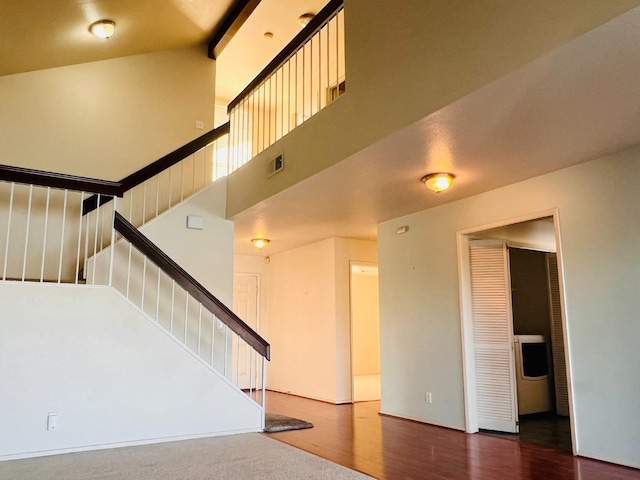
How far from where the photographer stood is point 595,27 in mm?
2180

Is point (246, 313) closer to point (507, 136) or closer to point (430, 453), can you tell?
point (430, 453)

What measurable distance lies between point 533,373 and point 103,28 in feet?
19.2

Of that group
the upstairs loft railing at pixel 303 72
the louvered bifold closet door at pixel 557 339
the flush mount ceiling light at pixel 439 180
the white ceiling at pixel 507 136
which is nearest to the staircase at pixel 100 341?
the upstairs loft railing at pixel 303 72

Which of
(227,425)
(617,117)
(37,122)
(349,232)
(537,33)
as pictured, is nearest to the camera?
(537,33)

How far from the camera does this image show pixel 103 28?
5.00 metres

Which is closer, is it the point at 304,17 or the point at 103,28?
the point at 103,28

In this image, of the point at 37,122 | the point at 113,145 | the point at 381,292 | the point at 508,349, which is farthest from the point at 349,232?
the point at 37,122

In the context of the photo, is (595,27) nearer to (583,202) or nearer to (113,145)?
(583,202)

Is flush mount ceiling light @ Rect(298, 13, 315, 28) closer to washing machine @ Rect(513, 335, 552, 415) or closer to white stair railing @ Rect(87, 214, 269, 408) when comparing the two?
white stair railing @ Rect(87, 214, 269, 408)

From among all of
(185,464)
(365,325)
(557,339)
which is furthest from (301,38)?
(365,325)

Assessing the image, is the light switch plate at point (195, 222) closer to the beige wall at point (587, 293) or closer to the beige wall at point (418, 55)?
the beige wall at point (418, 55)

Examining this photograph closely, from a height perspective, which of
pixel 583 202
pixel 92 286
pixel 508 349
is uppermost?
pixel 583 202

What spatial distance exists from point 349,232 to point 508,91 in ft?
13.3

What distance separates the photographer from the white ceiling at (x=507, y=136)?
8.09ft
